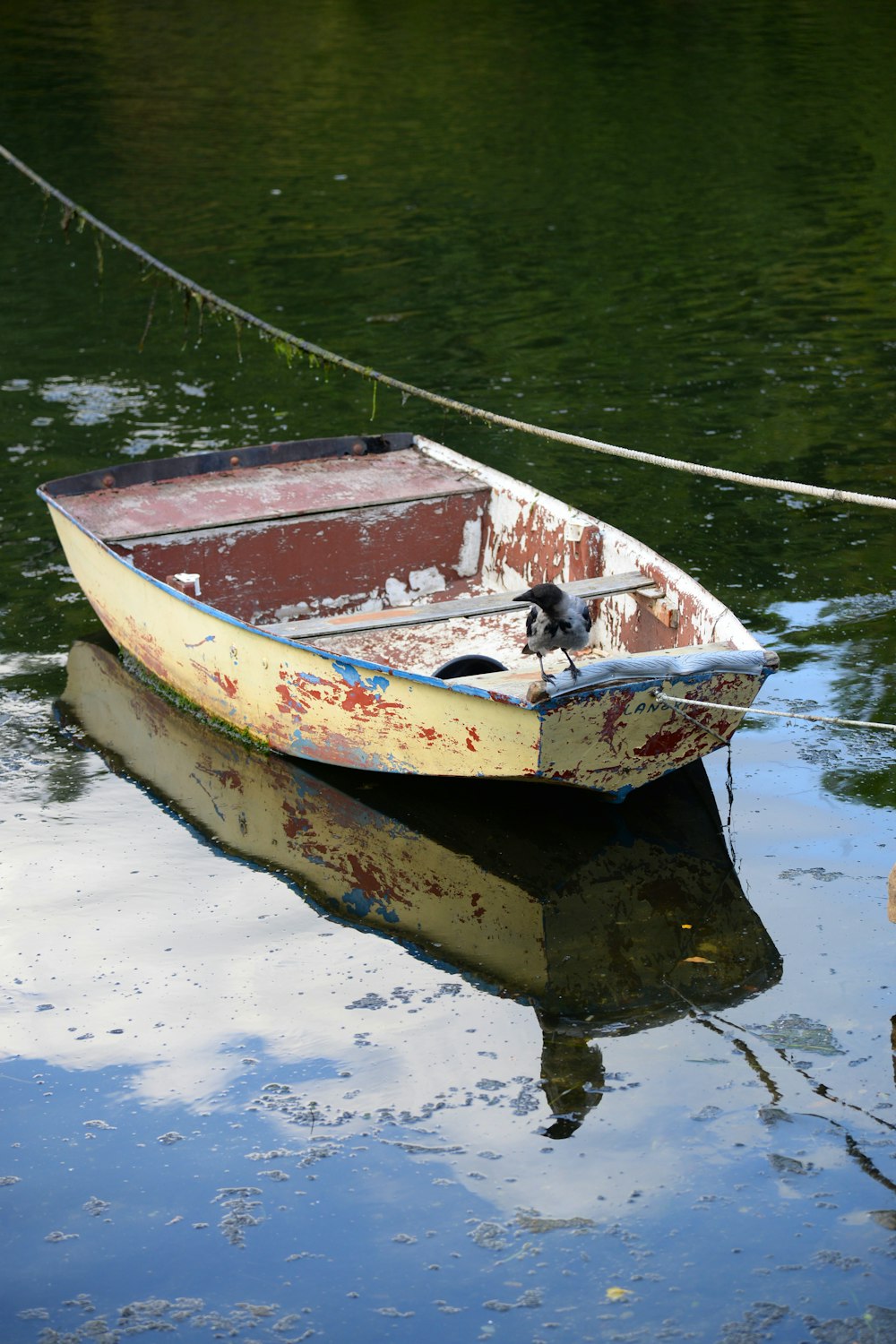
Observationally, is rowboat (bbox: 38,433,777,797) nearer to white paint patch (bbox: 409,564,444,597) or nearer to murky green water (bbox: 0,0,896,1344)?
white paint patch (bbox: 409,564,444,597)

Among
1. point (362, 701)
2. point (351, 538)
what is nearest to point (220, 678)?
point (362, 701)

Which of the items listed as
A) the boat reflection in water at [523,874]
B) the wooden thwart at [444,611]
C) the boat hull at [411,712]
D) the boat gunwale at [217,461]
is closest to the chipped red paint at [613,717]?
the boat hull at [411,712]

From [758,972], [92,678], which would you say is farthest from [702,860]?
[92,678]

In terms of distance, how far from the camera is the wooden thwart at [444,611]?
771cm

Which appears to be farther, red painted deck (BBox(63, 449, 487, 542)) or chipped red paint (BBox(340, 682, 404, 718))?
red painted deck (BBox(63, 449, 487, 542))

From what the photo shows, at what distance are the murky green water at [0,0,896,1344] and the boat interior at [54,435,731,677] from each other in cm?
100

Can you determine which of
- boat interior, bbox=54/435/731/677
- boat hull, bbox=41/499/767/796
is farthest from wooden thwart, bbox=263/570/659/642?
boat hull, bbox=41/499/767/796

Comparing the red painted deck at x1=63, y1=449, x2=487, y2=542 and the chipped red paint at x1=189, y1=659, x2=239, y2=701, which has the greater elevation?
the red painted deck at x1=63, y1=449, x2=487, y2=542

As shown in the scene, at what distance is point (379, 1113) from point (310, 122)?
23688mm

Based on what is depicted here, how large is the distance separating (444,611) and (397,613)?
27 cm

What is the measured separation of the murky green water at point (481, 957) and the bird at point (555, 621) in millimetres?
1026

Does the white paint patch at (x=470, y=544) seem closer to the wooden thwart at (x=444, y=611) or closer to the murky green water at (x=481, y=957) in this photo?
the wooden thwart at (x=444, y=611)

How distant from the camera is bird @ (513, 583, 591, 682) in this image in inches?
253

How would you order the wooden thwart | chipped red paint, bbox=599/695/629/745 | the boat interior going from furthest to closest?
1. the boat interior
2. the wooden thwart
3. chipped red paint, bbox=599/695/629/745
